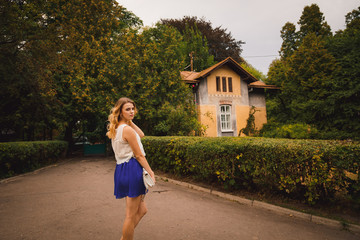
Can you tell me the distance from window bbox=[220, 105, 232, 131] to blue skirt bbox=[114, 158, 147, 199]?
1713cm

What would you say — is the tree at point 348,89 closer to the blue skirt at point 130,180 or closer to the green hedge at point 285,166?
the green hedge at point 285,166

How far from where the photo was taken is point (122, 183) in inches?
99.3

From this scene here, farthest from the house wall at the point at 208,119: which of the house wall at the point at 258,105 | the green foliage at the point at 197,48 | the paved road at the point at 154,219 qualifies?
the green foliage at the point at 197,48

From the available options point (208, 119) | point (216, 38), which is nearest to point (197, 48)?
point (216, 38)

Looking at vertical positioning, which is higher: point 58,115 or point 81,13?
point 81,13

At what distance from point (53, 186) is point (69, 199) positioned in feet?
7.21

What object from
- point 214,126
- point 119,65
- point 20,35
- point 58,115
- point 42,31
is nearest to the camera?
point 20,35

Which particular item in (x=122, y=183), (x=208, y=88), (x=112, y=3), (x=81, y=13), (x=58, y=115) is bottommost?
(x=122, y=183)

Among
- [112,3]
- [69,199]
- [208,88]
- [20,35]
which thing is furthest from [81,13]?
[69,199]

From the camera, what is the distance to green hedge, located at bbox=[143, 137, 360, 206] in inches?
161

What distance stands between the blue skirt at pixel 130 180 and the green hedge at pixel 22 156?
886 cm

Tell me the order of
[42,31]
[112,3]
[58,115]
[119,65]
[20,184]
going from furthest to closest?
[112,3], [58,115], [119,65], [42,31], [20,184]

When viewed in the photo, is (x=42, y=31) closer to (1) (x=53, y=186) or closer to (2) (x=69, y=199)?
(1) (x=53, y=186)

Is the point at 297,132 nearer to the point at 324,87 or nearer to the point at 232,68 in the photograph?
the point at 324,87
